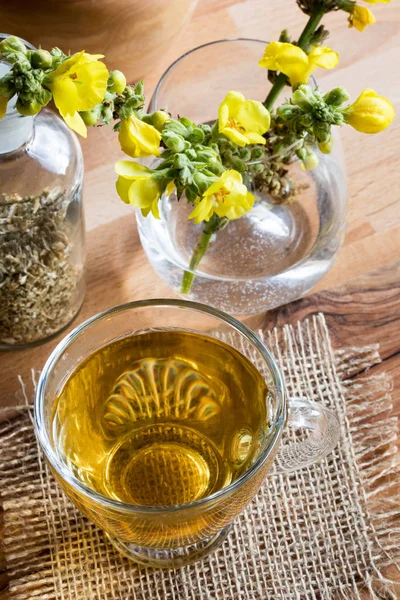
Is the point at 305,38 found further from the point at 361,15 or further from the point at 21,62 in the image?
the point at 21,62

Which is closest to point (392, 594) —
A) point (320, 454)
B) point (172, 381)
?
point (320, 454)

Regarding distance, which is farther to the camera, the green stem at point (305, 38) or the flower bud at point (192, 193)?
the green stem at point (305, 38)

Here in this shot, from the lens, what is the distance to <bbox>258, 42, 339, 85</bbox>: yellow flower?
2.07ft

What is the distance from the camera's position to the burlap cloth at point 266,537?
69 cm

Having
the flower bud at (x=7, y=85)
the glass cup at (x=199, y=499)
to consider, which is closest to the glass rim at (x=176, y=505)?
the glass cup at (x=199, y=499)


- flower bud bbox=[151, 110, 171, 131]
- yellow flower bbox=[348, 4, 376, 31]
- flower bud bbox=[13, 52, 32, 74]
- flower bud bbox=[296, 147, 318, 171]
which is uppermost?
yellow flower bbox=[348, 4, 376, 31]

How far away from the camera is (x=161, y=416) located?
2.41 ft

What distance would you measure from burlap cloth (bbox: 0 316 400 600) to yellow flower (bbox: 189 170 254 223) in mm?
275

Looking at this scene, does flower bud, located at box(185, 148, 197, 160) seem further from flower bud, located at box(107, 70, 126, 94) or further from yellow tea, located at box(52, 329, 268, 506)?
yellow tea, located at box(52, 329, 268, 506)

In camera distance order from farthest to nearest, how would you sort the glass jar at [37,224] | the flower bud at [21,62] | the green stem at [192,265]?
the green stem at [192,265]
the glass jar at [37,224]
the flower bud at [21,62]

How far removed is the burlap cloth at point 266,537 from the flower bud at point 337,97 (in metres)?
0.30

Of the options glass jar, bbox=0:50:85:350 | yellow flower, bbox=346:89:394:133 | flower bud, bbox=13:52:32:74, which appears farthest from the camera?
glass jar, bbox=0:50:85:350

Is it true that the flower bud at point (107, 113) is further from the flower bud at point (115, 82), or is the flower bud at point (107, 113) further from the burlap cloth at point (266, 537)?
the burlap cloth at point (266, 537)

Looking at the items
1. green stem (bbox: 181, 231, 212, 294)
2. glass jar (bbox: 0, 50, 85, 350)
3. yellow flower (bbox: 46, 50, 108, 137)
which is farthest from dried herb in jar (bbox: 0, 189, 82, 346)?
yellow flower (bbox: 46, 50, 108, 137)
